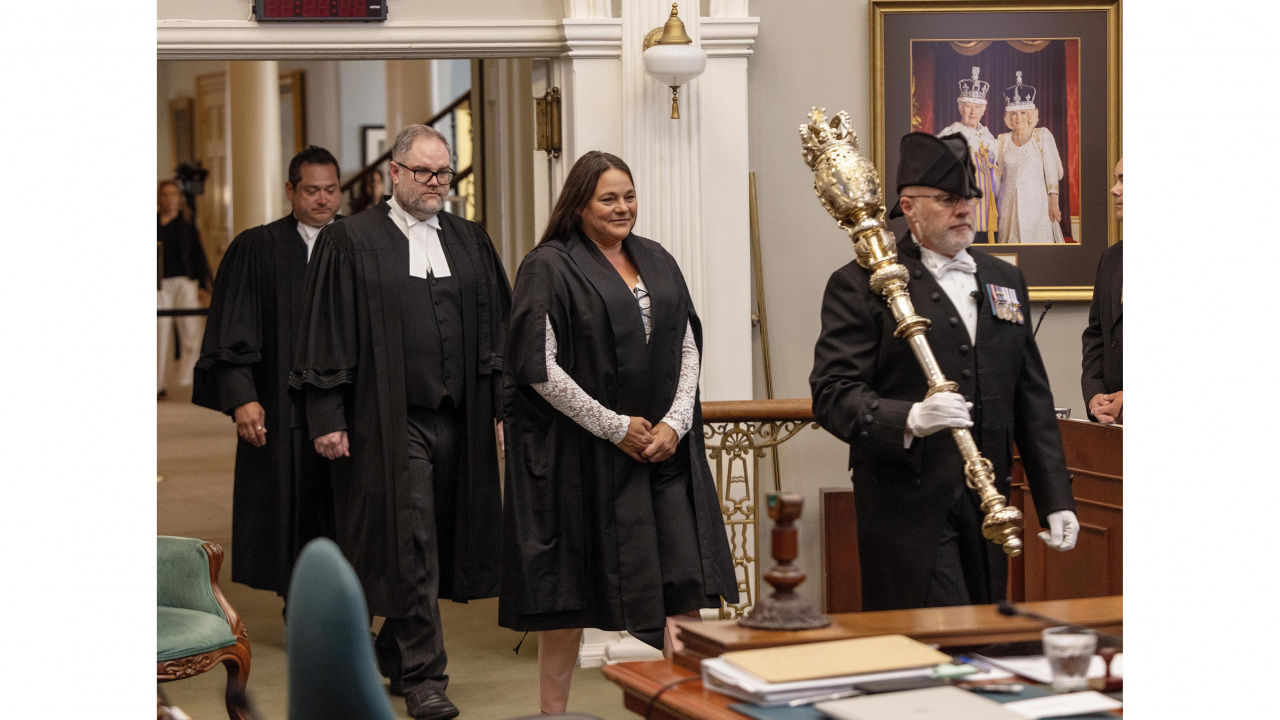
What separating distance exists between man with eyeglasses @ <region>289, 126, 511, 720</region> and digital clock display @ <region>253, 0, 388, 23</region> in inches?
29.1

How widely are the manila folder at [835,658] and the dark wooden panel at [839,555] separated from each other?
10.3 feet

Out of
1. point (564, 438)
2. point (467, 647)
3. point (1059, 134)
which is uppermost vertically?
point (1059, 134)

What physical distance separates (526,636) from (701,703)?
11.9ft

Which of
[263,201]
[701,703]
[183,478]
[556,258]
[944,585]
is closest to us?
[701,703]

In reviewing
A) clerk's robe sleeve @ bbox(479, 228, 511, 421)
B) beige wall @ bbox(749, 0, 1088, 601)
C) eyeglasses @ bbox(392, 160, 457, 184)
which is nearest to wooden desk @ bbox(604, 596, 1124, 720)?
clerk's robe sleeve @ bbox(479, 228, 511, 421)

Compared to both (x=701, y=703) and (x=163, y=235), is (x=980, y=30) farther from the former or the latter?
(x=163, y=235)

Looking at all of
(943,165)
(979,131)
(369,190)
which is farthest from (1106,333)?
(369,190)

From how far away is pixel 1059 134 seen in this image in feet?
18.2

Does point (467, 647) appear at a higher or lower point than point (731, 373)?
lower

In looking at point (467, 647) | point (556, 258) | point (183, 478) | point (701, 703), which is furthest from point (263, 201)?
point (701, 703)

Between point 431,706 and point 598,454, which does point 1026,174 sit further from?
point 431,706

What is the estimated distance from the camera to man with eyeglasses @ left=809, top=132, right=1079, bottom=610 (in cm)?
342

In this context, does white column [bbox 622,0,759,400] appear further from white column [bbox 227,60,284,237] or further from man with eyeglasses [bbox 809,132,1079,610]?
white column [bbox 227,60,284,237]

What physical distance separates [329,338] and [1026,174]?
2781mm
